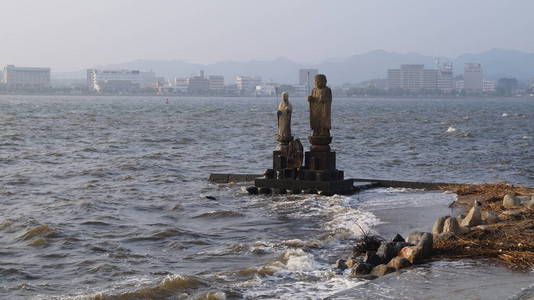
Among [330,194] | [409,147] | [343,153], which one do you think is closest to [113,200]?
[330,194]

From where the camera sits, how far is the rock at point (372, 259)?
12.6 meters

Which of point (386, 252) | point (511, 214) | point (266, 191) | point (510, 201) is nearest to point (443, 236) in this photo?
point (386, 252)

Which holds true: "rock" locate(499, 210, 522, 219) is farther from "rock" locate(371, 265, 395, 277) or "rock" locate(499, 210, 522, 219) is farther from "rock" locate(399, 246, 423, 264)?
"rock" locate(371, 265, 395, 277)

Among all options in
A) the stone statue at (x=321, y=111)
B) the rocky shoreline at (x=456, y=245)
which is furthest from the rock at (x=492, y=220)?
the stone statue at (x=321, y=111)

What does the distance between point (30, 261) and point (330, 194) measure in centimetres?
944

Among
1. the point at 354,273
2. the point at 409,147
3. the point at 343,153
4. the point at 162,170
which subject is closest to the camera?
the point at 354,273

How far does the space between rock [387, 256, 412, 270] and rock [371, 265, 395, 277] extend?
9 cm

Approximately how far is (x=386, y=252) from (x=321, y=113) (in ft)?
31.1

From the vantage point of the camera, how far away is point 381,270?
12195mm

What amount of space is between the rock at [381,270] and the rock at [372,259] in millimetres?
246

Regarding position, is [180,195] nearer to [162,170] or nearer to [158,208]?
[158,208]

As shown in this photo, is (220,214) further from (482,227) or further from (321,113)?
(482,227)

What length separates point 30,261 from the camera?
1445 centimetres

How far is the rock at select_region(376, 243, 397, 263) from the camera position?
1278 cm
